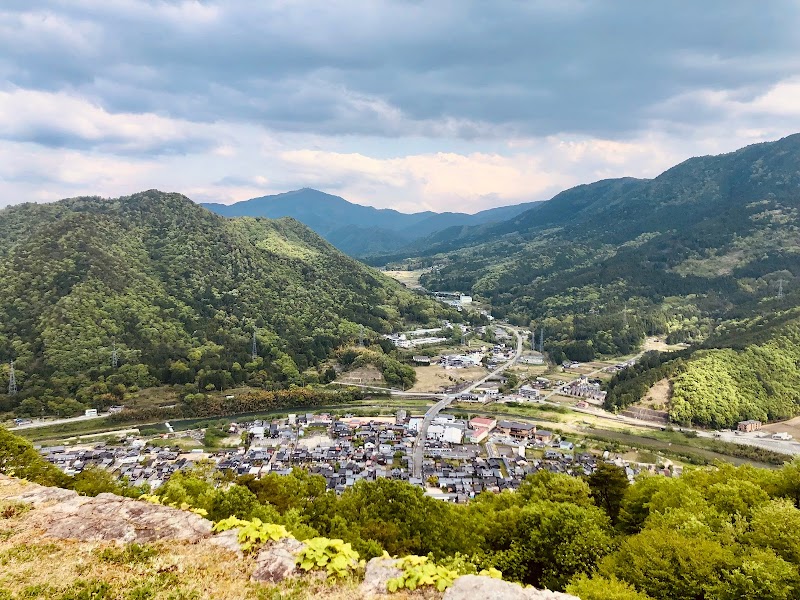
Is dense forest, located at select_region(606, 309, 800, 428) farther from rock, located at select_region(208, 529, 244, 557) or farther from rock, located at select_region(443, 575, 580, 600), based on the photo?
rock, located at select_region(208, 529, 244, 557)

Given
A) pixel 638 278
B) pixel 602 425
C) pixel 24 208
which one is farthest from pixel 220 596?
pixel 638 278

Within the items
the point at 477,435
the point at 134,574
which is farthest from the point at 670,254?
the point at 134,574

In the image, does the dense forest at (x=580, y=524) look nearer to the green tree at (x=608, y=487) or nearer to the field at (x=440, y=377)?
the green tree at (x=608, y=487)

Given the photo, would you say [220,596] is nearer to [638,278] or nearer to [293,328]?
[293,328]

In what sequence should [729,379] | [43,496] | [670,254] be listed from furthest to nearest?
[670,254], [729,379], [43,496]

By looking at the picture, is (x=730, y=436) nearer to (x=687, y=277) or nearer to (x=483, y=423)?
(x=483, y=423)

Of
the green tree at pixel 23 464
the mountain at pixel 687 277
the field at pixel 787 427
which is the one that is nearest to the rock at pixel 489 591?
the green tree at pixel 23 464
